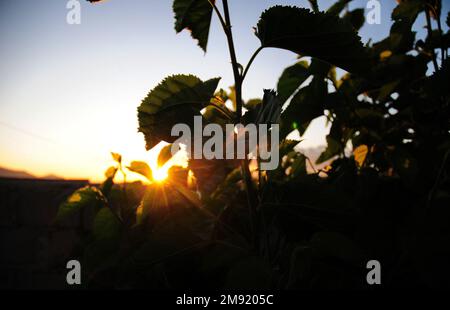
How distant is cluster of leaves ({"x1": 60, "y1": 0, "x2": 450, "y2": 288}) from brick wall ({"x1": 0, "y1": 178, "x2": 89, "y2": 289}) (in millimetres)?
2350

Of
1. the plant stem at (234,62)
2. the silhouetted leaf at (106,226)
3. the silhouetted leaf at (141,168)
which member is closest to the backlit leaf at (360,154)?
the plant stem at (234,62)

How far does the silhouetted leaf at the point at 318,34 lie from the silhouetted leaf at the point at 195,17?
241mm

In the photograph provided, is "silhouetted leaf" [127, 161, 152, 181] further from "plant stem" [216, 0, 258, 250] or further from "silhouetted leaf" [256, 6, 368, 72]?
"silhouetted leaf" [256, 6, 368, 72]

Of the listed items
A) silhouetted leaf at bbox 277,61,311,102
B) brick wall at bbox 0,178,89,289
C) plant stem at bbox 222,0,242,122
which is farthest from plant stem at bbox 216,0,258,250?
brick wall at bbox 0,178,89,289

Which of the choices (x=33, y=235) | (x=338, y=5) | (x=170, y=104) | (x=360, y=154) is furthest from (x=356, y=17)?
(x=33, y=235)

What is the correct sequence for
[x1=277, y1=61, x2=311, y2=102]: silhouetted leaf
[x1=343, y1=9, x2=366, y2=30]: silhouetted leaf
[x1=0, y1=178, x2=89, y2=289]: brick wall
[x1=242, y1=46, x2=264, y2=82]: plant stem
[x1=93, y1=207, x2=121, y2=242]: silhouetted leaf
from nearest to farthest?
[x1=242, y1=46, x2=264, y2=82]: plant stem, [x1=277, y1=61, x2=311, y2=102]: silhouetted leaf, [x1=93, y1=207, x2=121, y2=242]: silhouetted leaf, [x1=343, y1=9, x2=366, y2=30]: silhouetted leaf, [x1=0, y1=178, x2=89, y2=289]: brick wall

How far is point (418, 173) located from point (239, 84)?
799mm

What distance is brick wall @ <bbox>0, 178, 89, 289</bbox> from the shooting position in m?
3.23

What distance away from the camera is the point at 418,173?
1.03 m

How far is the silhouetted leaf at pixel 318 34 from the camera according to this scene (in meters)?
0.66

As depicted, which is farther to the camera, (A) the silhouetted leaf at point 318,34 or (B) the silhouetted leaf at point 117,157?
(B) the silhouetted leaf at point 117,157

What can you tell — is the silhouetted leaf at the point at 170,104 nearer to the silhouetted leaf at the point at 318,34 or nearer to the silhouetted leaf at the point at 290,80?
the silhouetted leaf at the point at 318,34
